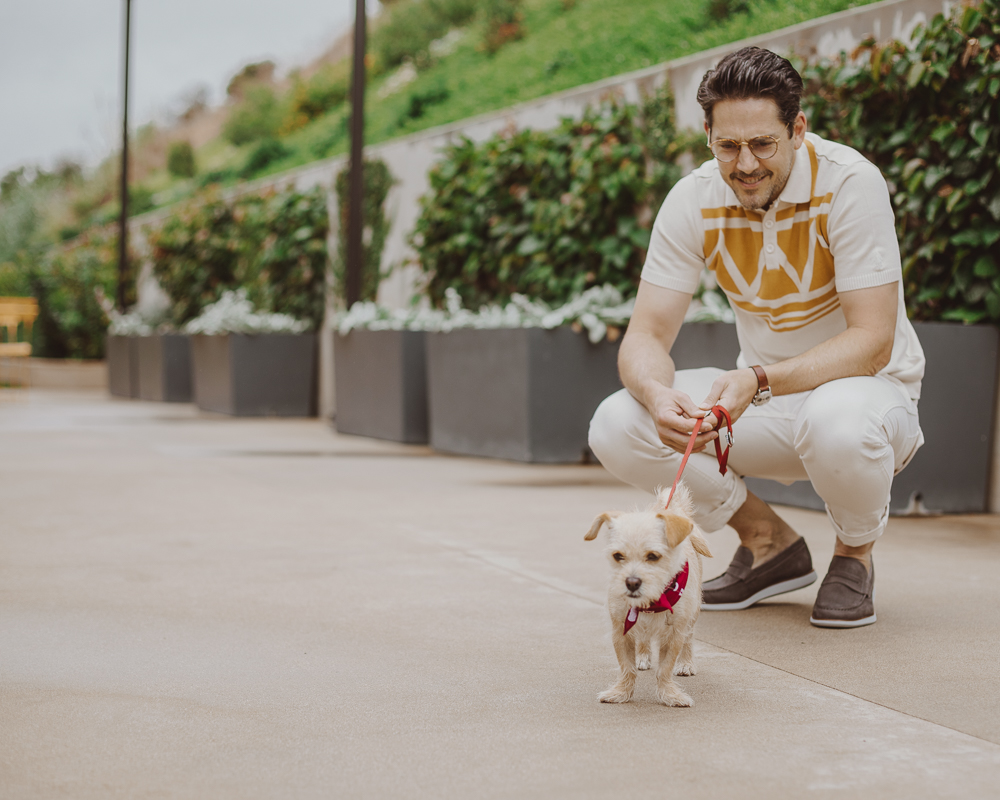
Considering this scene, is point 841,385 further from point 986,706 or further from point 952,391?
point 952,391

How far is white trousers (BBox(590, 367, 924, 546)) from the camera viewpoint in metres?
2.65

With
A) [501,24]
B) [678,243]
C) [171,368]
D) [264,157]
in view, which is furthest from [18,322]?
[678,243]

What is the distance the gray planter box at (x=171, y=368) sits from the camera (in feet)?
42.7

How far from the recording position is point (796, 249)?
2.83 m

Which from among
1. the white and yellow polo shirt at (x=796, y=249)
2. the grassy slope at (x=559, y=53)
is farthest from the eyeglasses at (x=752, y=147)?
the grassy slope at (x=559, y=53)

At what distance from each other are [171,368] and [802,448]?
1128 cm

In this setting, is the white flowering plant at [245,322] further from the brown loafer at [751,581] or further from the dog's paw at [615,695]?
the dog's paw at [615,695]

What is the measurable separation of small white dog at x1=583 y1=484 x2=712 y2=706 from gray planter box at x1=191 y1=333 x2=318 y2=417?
330 inches

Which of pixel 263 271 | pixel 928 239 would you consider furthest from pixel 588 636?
pixel 263 271

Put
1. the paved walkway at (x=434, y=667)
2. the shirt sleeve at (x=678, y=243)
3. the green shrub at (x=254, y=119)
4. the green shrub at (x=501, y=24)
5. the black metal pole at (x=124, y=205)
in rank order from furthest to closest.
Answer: the green shrub at (x=254, y=119) → the green shrub at (x=501, y=24) → the black metal pole at (x=124, y=205) → the shirt sleeve at (x=678, y=243) → the paved walkway at (x=434, y=667)

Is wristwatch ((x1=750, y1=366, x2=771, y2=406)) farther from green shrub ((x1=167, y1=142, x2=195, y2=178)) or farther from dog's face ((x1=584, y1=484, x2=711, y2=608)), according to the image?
green shrub ((x1=167, y1=142, x2=195, y2=178))

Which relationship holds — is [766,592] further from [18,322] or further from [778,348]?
[18,322]

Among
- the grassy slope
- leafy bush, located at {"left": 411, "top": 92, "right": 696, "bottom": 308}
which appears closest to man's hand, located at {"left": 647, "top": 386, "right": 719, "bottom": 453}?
leafy bush, located at {"left": 411, "top": 92, "right": 696, "bottom": 308}

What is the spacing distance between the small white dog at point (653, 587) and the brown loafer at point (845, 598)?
60cm
